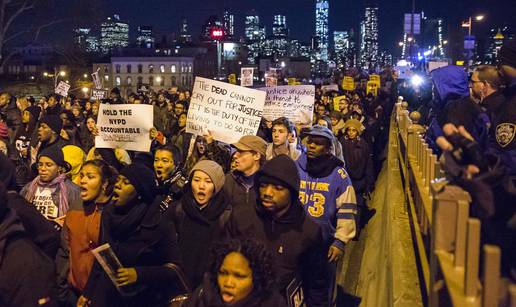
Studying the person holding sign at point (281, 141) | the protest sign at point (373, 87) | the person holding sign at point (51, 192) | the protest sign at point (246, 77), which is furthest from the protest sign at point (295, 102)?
the protest sign at point (373, 87)

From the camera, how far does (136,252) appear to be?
4.54 meters

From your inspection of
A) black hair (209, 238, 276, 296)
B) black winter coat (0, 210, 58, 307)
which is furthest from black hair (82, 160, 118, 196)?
black hair (209, 238, 276, 296)

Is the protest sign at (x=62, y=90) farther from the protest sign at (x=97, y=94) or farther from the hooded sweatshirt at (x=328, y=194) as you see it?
the hooded sweatshirt at (x=328, y=194)

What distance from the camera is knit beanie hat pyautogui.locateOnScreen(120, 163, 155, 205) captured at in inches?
187

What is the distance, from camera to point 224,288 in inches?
137

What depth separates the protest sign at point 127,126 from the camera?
8047 millimetres

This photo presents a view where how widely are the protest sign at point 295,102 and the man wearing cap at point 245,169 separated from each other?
4.37 metres

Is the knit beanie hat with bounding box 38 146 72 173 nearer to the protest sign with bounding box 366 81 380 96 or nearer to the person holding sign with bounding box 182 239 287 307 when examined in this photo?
the person holding sign with bounding box 182 239 287 307

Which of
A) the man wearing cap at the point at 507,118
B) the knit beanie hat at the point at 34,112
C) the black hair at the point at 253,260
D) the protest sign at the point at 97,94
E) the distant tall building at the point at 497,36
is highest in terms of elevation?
the distant tall building at the point at 497,36

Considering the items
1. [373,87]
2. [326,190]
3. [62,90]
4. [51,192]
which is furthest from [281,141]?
[373,87]

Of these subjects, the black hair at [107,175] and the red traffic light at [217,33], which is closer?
the black hair at [107,175]

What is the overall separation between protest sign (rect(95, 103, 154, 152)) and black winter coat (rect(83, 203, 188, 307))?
336cm

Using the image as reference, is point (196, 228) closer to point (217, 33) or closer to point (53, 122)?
point (53, 122)

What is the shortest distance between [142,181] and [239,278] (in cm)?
153
